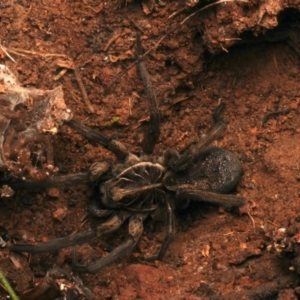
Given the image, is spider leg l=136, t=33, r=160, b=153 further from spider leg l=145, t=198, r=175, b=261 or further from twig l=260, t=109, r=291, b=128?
twig l=260, t=109, r=291, b=128

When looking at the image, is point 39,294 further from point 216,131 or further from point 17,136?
point 216,131

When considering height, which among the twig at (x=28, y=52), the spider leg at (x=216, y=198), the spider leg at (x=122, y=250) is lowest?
the spider leg at (x=122, y=250)

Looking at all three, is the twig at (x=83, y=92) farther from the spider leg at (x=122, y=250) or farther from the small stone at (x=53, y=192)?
the spider leg at (x=122, y=250)

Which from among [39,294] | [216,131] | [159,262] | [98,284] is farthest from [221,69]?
[39,294]

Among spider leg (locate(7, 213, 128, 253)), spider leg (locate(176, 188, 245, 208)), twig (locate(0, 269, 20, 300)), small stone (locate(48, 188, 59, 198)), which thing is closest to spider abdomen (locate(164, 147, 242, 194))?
spider leg (locate(176, 188, 245, 208))

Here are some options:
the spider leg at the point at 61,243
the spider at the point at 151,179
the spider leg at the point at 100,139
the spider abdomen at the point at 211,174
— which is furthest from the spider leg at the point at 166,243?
the spider leg at the point at 100,139

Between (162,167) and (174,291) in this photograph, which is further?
(162,167)

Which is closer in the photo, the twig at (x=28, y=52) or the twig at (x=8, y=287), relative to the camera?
the twig at (x=8, y=287)

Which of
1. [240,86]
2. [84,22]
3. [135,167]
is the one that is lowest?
[135,167]
